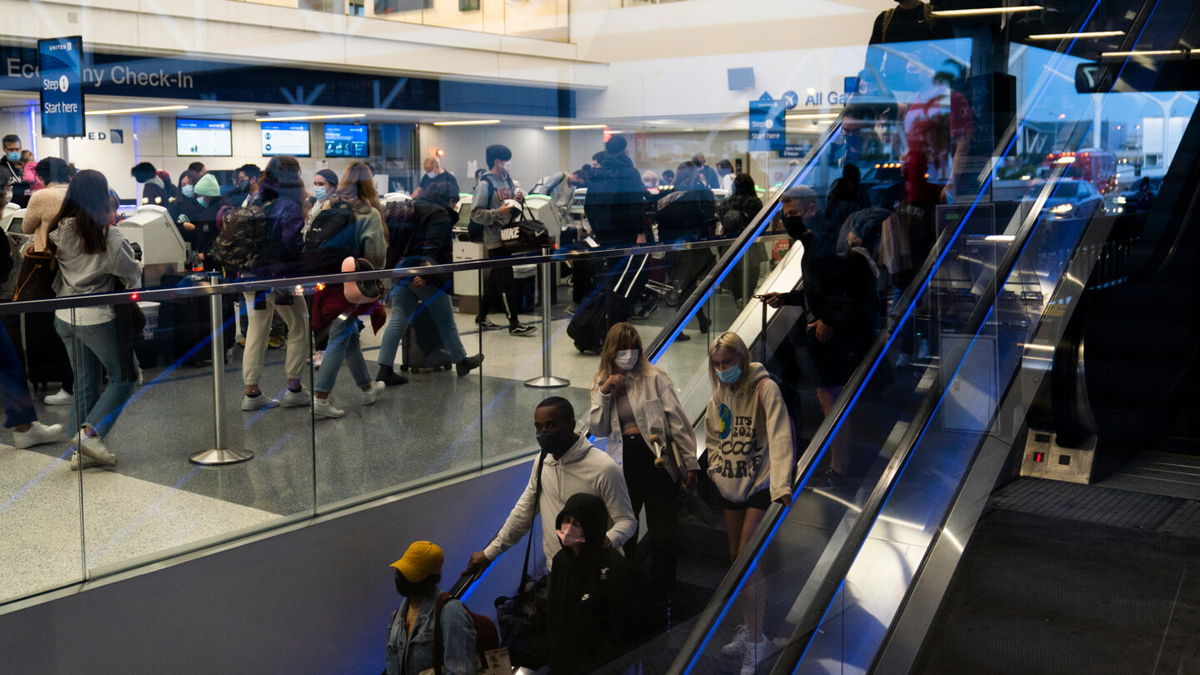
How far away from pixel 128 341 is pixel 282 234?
2033mm

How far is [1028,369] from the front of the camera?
5.12 metres

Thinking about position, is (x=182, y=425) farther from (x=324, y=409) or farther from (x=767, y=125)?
(x=767, y=125)

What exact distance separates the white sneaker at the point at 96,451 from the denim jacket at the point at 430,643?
4.81 ft

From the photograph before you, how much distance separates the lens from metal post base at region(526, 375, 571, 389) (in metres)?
5.97

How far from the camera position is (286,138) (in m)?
7.08

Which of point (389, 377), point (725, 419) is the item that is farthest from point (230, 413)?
point (725, 419)

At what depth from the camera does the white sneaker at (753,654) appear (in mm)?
4109

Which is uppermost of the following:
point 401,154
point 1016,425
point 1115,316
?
point 401,154

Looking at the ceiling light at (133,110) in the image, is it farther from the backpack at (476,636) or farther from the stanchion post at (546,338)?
the backpack at (476,636)

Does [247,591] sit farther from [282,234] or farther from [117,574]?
[282,234]

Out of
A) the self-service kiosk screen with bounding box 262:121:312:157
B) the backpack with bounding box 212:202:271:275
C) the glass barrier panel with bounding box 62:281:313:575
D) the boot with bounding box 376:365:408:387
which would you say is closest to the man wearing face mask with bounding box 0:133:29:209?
the backpack with bounding box 212:202:271:275

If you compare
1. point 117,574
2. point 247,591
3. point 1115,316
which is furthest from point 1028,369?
point 117,574

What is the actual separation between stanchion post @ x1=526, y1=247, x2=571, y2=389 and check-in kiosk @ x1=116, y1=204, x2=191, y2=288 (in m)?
2.27

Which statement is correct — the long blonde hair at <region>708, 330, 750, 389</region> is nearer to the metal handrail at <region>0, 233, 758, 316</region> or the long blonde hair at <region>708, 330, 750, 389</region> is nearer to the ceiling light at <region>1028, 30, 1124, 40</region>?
the metal handrail at <region>0, 233, 758, 316</region>
